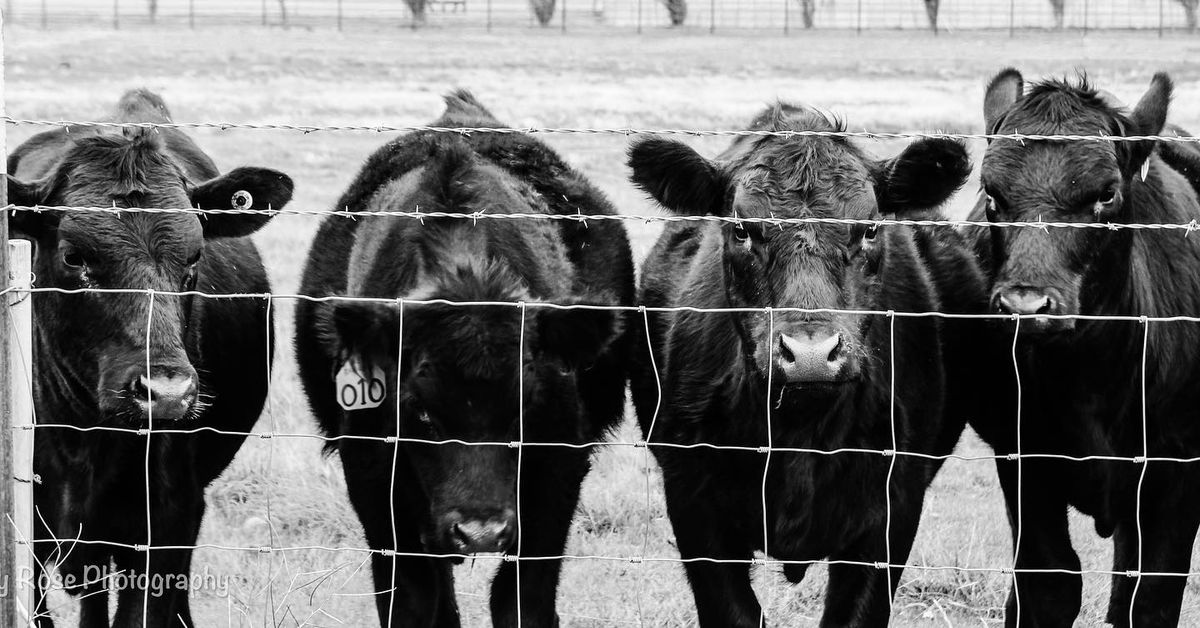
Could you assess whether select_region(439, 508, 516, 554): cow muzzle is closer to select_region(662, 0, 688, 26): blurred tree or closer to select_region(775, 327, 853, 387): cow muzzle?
select_region(775, 327, 853, 387): cow muzzle

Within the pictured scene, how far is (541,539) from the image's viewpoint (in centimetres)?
517

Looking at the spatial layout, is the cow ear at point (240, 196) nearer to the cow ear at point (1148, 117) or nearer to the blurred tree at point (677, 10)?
the cow ear at point (1148, 117)

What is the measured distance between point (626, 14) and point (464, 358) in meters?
59.6

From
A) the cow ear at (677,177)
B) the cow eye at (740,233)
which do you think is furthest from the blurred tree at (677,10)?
the cow eye at (740,233)

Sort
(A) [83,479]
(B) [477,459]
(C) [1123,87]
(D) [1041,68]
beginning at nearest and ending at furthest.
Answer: (B) [477,459]
(A) [83,479]
(C) [1123,87]
(D) [1041,68]

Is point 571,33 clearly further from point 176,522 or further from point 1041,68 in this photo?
point 176,522

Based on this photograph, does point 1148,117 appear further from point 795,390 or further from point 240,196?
point 240,196

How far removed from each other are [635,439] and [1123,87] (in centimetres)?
2202

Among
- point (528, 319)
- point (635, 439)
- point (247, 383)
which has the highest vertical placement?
point (528, 319)

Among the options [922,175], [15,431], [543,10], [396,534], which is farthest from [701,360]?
[543,10]

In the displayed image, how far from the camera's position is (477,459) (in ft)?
15.0

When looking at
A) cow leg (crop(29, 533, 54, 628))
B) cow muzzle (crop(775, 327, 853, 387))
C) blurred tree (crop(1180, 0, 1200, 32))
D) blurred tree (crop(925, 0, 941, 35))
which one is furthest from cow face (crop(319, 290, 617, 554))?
blurred tree (crop(925, 0, 941, 35))

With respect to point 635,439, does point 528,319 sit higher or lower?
higher

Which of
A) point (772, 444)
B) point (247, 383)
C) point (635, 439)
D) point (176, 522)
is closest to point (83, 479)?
point (176, 522)
